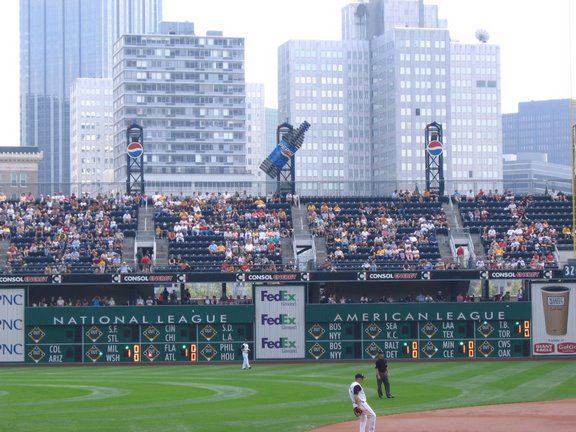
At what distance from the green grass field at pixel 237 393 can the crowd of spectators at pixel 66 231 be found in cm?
877

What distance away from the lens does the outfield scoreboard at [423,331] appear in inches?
2717

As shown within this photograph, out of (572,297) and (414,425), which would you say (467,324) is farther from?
(414,425)

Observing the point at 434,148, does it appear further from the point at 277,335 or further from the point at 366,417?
the point at 366,417

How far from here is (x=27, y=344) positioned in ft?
224

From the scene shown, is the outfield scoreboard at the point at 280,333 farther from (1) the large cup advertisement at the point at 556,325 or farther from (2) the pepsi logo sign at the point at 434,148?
(2) the pepsi logo sign at the point at 434,148

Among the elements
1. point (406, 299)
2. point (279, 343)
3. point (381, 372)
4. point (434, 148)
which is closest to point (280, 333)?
point (279, 343)

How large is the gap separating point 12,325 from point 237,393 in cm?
2614

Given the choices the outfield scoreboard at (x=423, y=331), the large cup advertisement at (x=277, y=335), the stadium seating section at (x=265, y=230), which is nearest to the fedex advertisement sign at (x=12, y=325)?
the stadium seating section at (x=265, y=230)

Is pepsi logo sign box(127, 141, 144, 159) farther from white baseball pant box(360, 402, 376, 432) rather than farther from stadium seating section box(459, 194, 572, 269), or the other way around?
white baseball pant box(360, 402, 376, 432)

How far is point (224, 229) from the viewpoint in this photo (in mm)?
75938

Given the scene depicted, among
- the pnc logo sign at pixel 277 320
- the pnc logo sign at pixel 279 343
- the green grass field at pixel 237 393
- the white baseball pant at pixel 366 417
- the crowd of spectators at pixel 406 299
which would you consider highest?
the crowd of spectators at pixel 406 299

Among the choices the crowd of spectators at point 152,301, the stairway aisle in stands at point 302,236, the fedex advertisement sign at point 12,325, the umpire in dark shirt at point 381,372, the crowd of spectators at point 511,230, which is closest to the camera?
the umpire in dark shirt at point 381,372

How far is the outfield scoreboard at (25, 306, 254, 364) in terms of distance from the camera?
68.4 m

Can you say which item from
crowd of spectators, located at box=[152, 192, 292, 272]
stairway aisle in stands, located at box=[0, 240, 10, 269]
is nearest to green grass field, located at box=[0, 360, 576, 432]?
crowd of spectators, located at box=[152, 192, 292, 272]
